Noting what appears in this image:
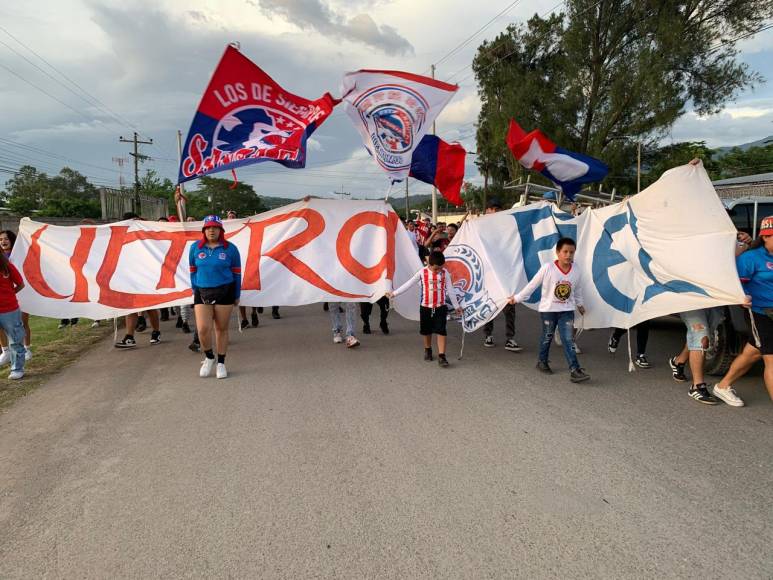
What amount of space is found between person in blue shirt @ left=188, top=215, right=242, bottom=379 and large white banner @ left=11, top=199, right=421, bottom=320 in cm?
96

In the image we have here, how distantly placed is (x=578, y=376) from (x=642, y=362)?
1.24m

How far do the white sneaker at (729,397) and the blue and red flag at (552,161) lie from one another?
12.5 feet

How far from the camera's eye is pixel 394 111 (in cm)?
662

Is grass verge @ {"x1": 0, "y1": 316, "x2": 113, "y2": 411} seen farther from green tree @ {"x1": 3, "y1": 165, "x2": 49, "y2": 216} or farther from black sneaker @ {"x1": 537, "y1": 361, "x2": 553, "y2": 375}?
green tree @ {"x1": 3, "y1": 165, "x2": 49, "y2": 216}

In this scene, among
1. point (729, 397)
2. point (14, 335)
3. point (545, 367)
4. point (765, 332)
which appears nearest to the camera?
point (765, 332)

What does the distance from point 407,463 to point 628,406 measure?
2.39 metres

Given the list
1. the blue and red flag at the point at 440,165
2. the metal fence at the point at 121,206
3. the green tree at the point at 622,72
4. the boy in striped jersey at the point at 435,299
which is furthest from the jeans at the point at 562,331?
the metal fence at the point at 121,206

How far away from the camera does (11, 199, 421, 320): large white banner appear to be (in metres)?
6.67

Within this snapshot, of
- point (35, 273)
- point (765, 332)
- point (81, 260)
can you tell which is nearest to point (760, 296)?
point (765, 332)

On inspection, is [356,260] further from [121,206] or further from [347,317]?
[121,206]

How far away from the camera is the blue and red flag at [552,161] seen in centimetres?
669

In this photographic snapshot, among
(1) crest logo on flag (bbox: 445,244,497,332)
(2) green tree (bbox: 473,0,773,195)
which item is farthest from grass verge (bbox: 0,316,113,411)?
(2) green tree (bbox: 473,0,773,195)

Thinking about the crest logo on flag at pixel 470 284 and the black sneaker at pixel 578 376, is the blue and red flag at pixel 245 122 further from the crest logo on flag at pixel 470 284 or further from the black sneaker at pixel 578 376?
the black sneaker at pixel 578 376

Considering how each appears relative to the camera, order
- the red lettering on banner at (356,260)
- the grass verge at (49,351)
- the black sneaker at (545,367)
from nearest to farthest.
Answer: the grass verge at (49,351) < the black sneaker at (545,367) < the red lettering on banner at (356,260)
